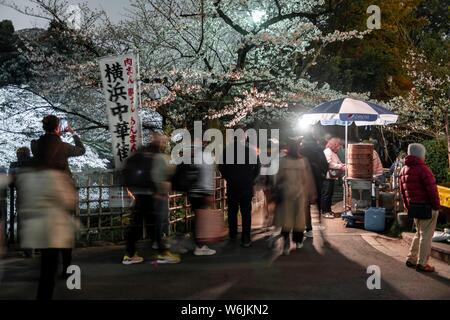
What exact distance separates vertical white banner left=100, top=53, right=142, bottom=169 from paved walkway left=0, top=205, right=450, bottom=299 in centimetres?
199

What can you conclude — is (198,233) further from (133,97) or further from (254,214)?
(254,214)

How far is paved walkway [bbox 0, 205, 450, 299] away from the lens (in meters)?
5.70

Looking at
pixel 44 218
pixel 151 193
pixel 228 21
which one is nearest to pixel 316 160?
pixel 151 193

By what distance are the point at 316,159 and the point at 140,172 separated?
14.8ft

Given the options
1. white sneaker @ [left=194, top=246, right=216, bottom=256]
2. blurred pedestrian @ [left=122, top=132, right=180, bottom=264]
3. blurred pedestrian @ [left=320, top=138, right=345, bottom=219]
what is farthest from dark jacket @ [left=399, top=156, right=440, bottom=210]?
blurred pedestrian @ [left=320, top=138, right=345, bottom=219]

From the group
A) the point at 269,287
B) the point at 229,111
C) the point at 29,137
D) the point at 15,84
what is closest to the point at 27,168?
the point at 269,287

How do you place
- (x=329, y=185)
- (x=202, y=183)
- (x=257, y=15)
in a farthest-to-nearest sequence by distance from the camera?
1. (x=257, y=15)
2. (x=329, y=185)
3. (x=202, y=183)

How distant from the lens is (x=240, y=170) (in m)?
8.15

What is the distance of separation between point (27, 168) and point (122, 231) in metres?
4.37

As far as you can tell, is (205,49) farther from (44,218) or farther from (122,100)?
(44,218)

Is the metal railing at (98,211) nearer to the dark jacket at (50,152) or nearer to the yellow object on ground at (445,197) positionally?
the dark jacket at (50,152)

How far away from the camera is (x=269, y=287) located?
5945 mm

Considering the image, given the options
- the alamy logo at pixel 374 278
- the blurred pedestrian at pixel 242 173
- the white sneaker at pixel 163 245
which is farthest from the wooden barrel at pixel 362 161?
the white sneaker at pixel 163 245

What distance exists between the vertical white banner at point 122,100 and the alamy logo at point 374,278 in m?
4.70
